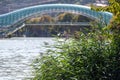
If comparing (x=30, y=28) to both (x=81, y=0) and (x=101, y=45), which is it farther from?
(x=101, y=45)

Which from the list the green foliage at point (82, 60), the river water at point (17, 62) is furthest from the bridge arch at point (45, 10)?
the green foliage at point (82, 60)

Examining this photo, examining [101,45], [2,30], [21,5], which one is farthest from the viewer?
[21,5]

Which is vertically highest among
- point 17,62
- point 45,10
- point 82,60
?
point 82,60

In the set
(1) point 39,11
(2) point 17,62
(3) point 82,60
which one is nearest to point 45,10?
(1) point 39,11

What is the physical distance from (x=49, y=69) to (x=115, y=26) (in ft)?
7.48

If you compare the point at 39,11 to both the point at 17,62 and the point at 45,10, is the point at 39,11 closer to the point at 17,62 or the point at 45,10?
the point at 45,10

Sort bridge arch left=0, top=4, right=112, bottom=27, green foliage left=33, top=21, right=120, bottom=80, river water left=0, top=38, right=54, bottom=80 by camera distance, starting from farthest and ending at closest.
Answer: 1. bridge arch left=0, top=4, right=112, bottom=27
2. river water left=0, top=38, right=54, bottom=80
3. green foliage left=33, top=21, right=120, bottom=80

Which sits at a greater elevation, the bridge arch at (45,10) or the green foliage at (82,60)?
the green foliage at (82,60)

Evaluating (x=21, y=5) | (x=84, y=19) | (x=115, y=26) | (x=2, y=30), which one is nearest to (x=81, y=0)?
(x=21, y=5)

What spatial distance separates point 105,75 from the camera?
41.4 feet

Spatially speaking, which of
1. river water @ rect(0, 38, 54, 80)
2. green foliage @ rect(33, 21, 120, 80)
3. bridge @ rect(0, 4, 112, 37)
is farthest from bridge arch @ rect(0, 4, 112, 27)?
green foliage @ rect(33, 21, 120, 80)

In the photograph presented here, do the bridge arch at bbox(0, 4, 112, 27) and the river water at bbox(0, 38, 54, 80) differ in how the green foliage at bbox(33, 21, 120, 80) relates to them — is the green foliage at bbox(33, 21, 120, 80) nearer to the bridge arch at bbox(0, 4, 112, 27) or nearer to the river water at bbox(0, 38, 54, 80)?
the river water at bbox(0, 38, 54, 80)

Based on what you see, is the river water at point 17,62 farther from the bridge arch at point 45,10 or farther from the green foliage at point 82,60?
the bridge arch at point 45,10

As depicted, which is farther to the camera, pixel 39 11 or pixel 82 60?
pixel 39 11
